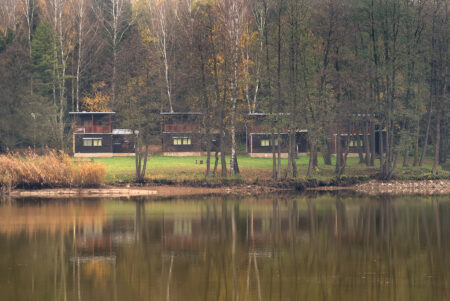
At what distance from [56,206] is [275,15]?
26958 mm

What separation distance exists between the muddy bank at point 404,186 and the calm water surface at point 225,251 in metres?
10.9

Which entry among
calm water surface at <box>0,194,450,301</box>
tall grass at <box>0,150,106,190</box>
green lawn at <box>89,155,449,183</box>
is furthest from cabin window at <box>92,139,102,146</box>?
calm water surface at <box>0,194,450,301</box>

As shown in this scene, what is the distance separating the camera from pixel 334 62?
184ft

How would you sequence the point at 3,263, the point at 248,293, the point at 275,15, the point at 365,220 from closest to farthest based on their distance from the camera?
the point at 248,293 < the point at 3,263 < the point at 365,220 < the point at 275,15

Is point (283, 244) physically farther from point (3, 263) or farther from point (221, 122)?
point (221, 122)

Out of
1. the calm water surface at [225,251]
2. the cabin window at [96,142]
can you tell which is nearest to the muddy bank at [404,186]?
the calm water surface at [225,251]

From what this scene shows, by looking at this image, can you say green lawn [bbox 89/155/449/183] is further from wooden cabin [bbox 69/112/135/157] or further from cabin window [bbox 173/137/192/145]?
wooden cabin [bbox 69/112/135/157]

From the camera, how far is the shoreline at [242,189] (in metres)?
47.1

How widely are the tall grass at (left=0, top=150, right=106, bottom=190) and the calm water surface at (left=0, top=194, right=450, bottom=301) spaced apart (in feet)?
25.4

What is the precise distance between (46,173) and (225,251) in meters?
26.8

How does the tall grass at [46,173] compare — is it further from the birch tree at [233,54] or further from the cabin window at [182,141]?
the cabin window at [182,141]

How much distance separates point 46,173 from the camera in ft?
156

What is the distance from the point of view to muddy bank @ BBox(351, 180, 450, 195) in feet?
167

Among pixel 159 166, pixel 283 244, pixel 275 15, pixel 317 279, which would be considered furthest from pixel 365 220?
pixel 159 166
